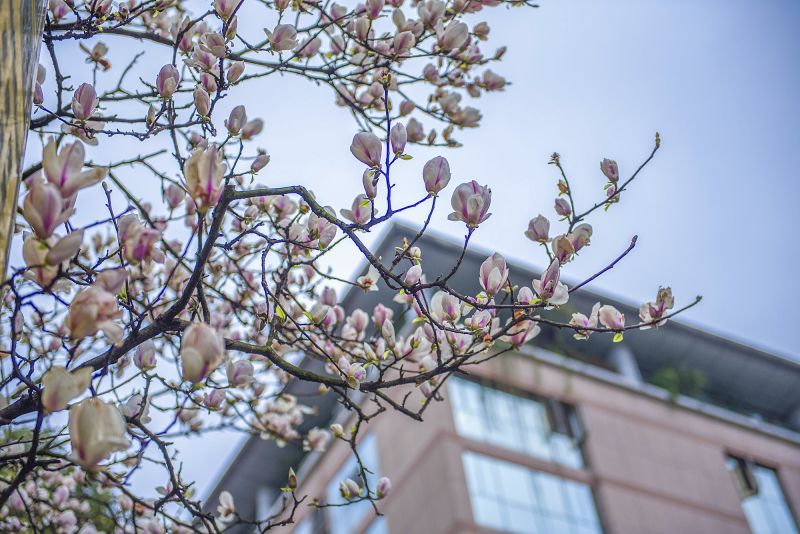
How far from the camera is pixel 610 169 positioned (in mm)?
2865

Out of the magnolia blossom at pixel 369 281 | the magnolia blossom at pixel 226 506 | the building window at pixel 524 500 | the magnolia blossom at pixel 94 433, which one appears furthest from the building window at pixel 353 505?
the magnolia blossom at pixel 94 433

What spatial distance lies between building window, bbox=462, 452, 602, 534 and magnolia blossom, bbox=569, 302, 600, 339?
1079 centimetres

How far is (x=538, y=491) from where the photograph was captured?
14.3 meters

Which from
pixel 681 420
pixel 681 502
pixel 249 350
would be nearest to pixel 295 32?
pixel 249 350

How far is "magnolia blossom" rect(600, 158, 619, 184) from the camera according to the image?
2.86 m

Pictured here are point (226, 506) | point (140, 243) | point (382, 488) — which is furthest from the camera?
point (226, 506)

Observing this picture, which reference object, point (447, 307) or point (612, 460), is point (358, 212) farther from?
point (612, 460)

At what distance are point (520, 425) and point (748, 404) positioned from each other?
29.8 ft

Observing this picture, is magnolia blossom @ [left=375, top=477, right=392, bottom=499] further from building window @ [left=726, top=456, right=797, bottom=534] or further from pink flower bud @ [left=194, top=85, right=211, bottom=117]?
building window @ [left=726, top=456, right=797, bottom=534]

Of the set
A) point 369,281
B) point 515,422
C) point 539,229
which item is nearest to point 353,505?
point 515,422

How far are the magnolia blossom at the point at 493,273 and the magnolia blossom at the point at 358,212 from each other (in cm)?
42

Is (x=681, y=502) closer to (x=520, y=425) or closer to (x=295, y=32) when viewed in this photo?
(x=520, y=425)

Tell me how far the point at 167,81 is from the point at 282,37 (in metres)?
0.52

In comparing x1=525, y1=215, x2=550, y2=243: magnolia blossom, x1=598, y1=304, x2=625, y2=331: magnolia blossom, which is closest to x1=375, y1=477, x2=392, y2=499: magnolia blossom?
x1=598, y1=304, x2=625, y2=331: magnolia blossom
